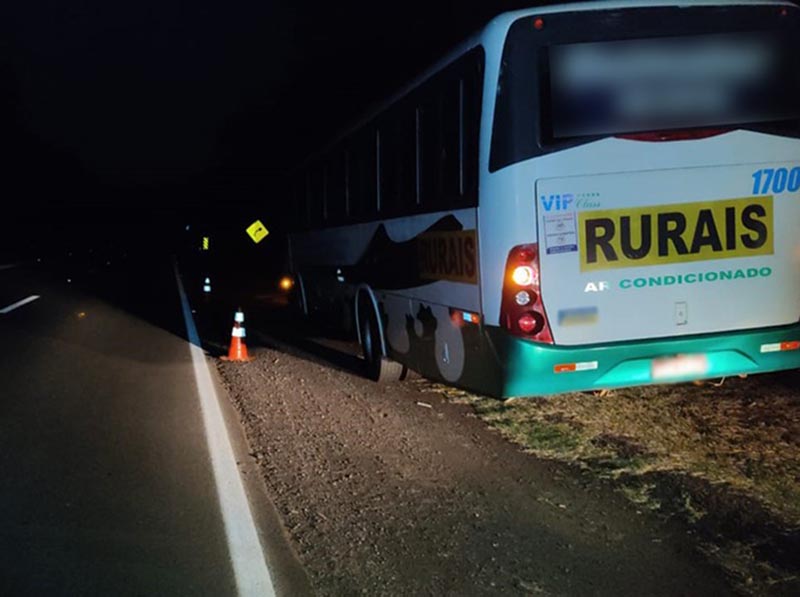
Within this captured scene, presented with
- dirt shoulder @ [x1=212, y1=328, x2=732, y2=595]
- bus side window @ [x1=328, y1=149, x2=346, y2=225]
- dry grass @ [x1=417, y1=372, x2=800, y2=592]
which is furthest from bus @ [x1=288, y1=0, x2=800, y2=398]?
bus side window @ [x1=328, y1=149, x2=346, y2=225]

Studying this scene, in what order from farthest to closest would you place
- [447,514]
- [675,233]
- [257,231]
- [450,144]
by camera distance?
1. [257,231]
2. [450,144]
3. [675,233]
4. [447,514]

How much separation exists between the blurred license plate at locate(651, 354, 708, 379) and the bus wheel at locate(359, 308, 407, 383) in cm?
349

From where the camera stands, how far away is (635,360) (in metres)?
5.97

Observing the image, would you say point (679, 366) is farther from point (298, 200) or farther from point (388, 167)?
point (298, 200)

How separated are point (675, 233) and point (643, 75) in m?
1.20

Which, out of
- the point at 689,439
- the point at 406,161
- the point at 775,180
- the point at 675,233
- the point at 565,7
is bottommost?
the point at 689,439

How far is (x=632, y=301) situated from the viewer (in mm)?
5875

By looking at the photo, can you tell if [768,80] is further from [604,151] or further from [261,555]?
[261,555]

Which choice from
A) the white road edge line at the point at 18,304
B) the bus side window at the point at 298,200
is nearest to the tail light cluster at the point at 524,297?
the bus side window at the point at 298,200

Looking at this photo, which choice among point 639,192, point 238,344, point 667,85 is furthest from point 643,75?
point 238,344

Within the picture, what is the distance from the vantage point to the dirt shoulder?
425 centimetres

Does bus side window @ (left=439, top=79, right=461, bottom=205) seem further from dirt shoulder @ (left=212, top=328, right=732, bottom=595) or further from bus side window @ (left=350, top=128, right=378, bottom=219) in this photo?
bus side window @ (left=350, top=128, right=378, bottom=219)

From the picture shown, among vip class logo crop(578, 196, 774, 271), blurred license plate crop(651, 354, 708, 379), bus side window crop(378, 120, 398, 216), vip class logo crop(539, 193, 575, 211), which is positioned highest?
bus side window crop(378, 120, 398, 216)

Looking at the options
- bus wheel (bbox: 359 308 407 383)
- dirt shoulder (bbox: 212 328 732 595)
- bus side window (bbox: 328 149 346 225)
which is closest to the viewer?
dirt shoulder (bbox: 212 328 732 595)
